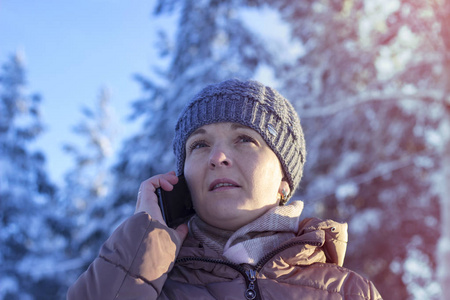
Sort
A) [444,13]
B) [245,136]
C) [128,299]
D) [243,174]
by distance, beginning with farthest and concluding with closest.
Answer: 1. [444,13]
2. [245,136]
3. [243,174]
4. [128,299]

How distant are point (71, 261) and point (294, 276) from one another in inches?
492

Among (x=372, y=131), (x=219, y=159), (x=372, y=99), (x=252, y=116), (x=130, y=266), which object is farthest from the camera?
(x=372, y=131)

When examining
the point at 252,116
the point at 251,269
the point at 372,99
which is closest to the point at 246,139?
the point at 252,116

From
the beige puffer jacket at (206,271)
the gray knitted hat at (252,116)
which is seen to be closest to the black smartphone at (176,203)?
the beige puffer jacket at (206,271)

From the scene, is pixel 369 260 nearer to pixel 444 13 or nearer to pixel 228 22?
pixel 444 13

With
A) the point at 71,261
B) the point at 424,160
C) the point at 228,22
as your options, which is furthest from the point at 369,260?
the point at 71,261

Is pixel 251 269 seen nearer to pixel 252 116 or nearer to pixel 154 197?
pixel 154 197

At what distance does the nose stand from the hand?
0.74 ft

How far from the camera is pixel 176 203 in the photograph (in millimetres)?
2148

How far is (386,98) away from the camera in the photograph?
8.94 meters

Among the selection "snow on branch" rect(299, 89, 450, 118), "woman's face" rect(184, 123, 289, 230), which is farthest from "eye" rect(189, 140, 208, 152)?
"snow on branch" rect(299, 89, 450, 118)

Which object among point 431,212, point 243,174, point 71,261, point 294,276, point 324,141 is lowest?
point 294,276

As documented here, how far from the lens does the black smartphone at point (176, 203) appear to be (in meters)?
2.10

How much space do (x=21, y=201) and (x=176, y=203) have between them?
15.8 m
